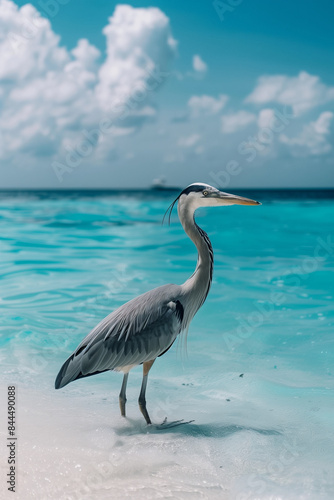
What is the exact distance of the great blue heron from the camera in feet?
9.75

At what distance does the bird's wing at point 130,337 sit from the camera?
2963mm

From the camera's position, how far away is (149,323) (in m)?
3.05

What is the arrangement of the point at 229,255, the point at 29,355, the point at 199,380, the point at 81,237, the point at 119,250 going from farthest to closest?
the point at 81,237
the point at 119,250
the point at 229,255
the point at 29,355
the point at 199,380

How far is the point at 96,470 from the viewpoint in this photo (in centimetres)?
269

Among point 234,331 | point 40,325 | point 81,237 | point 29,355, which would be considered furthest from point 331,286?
point 81,237

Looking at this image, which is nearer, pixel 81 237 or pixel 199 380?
pixel 199 380

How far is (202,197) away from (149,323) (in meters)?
0.82

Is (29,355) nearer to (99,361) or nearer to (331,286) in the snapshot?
(99,361)

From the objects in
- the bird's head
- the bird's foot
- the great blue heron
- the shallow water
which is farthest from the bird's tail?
the bird's head

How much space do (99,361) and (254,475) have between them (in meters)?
1.06

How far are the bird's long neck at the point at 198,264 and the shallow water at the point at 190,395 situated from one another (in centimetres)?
84

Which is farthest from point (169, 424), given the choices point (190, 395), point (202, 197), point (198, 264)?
point (202, 197)

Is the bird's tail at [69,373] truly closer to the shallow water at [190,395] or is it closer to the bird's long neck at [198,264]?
the shallow water at [190,395]

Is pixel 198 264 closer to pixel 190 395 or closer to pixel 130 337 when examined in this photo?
pixel 130 337
